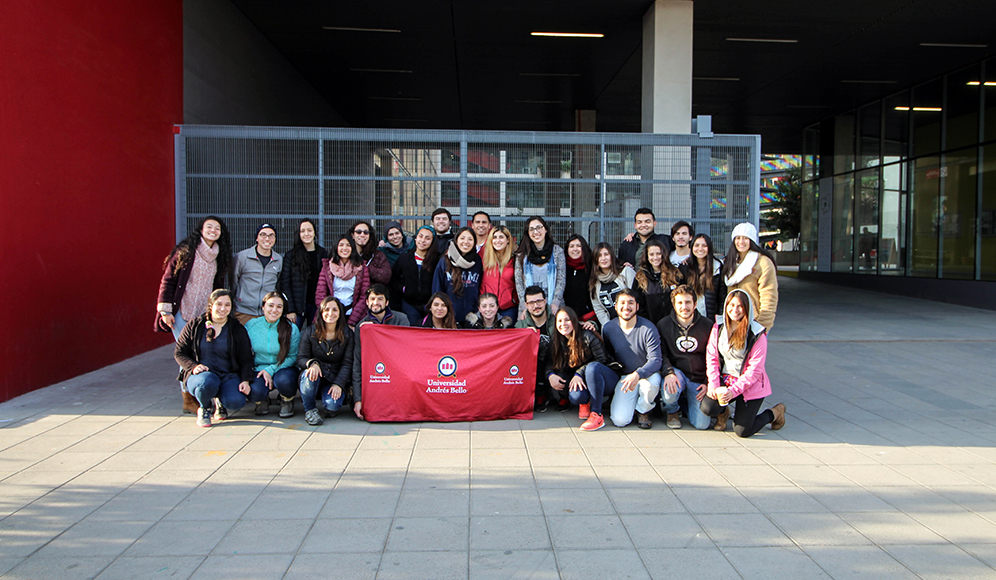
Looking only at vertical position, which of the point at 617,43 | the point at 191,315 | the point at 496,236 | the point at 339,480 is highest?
the point at 617,43

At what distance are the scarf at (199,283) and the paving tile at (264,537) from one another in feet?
10.0

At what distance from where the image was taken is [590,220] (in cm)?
823

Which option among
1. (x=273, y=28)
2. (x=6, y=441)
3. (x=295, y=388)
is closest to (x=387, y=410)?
(x=295, y=388)

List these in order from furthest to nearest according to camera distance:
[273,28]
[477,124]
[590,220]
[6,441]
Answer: [477,124] < [273,28] < [590,220] < [6,441]

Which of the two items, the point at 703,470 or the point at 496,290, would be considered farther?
the point at 496,290

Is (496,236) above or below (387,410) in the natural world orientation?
above

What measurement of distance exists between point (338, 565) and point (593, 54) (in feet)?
39.9

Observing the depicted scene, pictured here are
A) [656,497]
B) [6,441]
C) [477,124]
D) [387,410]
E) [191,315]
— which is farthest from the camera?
[477,124]

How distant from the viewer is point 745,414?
15.8ft

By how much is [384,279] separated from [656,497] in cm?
338

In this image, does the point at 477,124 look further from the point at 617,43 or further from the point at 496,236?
the point at 496,236

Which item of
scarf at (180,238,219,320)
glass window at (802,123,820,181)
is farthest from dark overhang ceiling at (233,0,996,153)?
scarf at (180,238,219,320)

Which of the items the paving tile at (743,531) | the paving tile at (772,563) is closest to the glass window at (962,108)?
the paving tile at (743,531)

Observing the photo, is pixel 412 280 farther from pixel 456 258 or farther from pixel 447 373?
pixel 447 373
